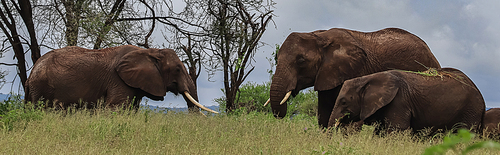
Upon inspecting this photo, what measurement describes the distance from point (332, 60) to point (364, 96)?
1.23 metres

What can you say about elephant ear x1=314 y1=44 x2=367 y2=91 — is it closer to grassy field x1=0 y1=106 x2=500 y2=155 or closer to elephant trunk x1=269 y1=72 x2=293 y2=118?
elephant trunk x1=269 y1=72 x2=293 y2=118

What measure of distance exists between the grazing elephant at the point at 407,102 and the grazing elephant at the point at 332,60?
87 centimetres

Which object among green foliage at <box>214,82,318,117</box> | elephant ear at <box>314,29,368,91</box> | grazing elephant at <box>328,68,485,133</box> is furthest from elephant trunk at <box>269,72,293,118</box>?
green foliage at <box>214,82,318,117</box>

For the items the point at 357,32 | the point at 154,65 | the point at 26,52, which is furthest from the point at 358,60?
the point at 26,52

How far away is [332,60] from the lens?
27.8 ft

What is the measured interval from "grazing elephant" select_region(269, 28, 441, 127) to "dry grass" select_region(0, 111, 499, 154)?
91cm

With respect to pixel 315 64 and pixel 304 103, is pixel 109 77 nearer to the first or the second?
pixel 315 64

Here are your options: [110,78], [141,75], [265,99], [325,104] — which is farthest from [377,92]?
[265,99]

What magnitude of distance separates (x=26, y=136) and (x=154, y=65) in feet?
12.1

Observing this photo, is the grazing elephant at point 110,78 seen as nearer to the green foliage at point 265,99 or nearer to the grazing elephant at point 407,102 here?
the grazing elephant at point 407,102

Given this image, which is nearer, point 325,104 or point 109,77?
point 325,104

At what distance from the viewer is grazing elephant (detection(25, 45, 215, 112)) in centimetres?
1017

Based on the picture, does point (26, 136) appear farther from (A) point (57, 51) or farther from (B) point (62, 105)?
(A) point (57, 51)

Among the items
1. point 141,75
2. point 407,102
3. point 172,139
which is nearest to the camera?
point 172,139
